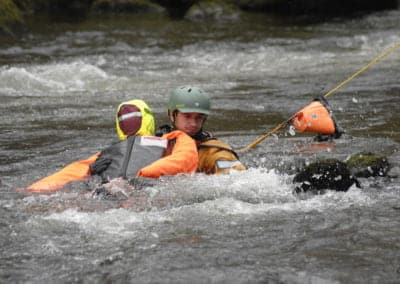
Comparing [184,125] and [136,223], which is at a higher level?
[184,125]

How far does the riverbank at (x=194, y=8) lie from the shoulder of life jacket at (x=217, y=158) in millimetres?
A: 15716

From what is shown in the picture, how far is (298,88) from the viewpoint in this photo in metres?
11.7

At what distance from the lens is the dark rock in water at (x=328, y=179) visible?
5730 millimetres

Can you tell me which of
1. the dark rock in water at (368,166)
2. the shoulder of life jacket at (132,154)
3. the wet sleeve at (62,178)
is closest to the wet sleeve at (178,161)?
the shoulder of life jacket at (132,154)

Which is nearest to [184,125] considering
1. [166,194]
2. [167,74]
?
[166,194]

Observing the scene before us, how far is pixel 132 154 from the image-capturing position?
589 cm

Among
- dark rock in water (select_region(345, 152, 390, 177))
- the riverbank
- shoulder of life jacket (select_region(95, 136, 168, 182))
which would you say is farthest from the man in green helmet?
the riverbank

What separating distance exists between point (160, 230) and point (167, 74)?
29.6ft

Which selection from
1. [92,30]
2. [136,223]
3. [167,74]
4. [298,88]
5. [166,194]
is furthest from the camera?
[92,30]

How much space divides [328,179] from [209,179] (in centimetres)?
95

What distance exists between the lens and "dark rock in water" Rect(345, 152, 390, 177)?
20.6 feet

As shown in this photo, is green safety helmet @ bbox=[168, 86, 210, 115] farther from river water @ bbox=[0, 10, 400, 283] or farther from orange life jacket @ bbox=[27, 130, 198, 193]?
river water @ bbox=[0, 10, 400, 283]

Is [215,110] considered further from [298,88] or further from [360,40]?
[360,40]

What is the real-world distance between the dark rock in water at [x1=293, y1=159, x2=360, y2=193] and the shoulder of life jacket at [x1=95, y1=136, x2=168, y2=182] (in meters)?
1.21
